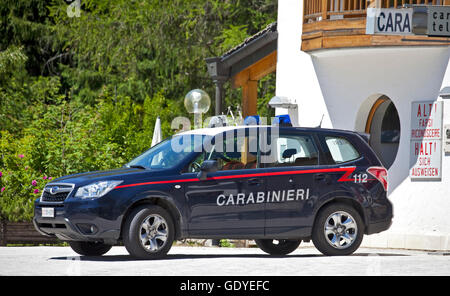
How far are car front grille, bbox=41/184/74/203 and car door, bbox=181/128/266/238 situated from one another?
149 cm

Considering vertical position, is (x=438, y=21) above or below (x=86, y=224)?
above

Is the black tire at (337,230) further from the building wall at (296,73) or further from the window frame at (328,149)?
the building wall at (296,73)

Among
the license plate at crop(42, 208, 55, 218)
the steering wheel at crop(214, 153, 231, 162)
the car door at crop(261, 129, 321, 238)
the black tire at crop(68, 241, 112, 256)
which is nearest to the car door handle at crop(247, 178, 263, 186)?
the car door at crop(261, 129, 321, 238)

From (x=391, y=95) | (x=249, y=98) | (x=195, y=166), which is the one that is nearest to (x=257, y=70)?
(x=249, y=98)

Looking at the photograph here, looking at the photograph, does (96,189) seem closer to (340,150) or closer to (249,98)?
(340,150)

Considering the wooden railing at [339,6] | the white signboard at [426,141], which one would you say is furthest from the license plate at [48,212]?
the wooden railing at [339,6]

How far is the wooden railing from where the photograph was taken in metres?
17.2

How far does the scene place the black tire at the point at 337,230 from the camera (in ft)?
41.5

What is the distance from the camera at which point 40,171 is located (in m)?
19.3

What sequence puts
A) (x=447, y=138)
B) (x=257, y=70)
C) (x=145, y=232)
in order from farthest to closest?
(x=257, y=70), (x=447, y=138), (x=145, y=232)

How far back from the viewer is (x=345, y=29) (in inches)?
676

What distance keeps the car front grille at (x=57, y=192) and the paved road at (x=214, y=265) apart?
2.50 ft

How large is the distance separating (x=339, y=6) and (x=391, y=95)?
2.04 metres
